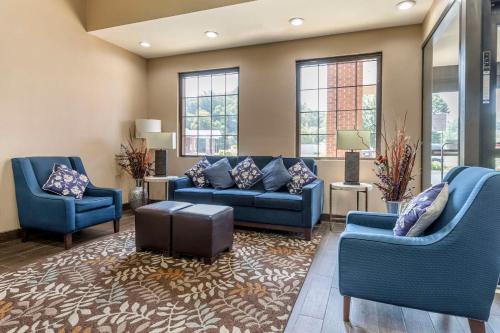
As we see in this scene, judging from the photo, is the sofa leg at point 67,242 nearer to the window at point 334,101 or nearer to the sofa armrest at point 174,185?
the sofa armrest at point 174,185

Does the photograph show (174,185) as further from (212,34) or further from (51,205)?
(212,34)

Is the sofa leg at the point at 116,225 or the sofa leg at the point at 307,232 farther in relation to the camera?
the sofa leg at the point at 116,225

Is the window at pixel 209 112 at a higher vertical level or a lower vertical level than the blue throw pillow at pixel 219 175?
higher

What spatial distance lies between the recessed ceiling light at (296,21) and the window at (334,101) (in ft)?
2.28

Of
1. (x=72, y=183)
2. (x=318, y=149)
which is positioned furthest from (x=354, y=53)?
(x=72, y=183)

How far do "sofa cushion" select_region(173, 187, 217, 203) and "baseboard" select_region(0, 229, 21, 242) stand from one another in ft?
6.28

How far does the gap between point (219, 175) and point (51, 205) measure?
2099 millimetres

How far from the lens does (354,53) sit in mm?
4293

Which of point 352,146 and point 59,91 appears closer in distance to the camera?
point 352,146

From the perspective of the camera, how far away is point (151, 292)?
87.6 inches

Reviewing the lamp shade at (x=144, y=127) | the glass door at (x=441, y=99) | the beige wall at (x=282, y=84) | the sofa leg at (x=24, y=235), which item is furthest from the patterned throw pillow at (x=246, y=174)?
the sofa leg at (x=24, y=235)

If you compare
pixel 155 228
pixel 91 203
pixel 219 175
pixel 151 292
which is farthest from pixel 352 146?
pixel 91 203

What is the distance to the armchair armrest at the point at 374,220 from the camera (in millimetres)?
2402

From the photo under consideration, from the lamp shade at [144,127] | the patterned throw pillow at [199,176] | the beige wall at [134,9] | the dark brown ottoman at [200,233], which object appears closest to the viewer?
the dark brown ottoman at [200,233]
